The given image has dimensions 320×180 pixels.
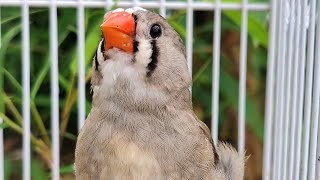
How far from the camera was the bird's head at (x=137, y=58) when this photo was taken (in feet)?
2.65

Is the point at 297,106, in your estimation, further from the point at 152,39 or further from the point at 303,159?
the point at 152,39

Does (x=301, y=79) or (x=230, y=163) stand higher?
(x=301, y=79)

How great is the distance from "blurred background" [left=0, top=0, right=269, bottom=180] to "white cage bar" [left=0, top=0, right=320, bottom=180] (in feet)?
0.29

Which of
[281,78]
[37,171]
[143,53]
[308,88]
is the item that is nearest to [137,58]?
[143,53]

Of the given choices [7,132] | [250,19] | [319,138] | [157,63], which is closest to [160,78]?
[157,63]

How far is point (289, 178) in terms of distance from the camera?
1015 millimetres

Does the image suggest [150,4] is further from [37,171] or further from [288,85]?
[37,171]

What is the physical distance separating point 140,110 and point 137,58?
87 millimetres

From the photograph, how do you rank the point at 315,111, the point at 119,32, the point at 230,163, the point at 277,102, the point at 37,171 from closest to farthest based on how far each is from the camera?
the point at 119,32, the point at 315,111, the point at 230,163, the point at 277,102, the point at 37,171

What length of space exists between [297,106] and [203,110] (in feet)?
1.76

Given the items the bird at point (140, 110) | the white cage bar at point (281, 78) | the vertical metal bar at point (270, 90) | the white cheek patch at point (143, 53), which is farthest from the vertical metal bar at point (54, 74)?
the vertical metal bar at point (270, 90)

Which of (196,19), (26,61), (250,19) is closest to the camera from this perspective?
(26,61)

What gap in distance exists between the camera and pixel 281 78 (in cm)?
112

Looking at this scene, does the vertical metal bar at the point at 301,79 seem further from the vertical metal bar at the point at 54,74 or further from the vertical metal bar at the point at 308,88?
the vertical metal bar at the point at 54,74
